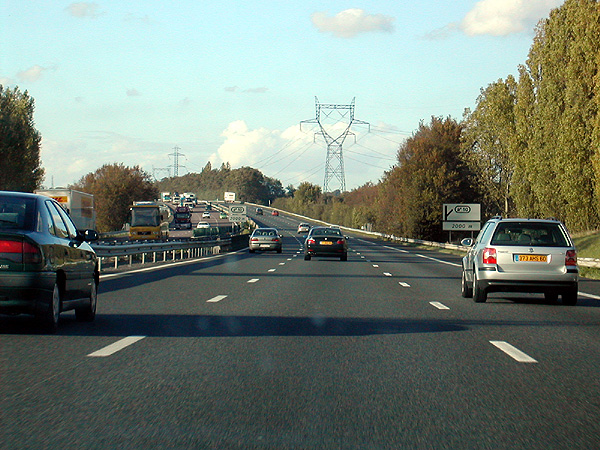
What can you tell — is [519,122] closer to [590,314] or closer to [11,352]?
[590,314]

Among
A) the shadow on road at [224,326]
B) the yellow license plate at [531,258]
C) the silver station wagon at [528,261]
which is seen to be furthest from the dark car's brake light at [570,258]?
the shadow on road at [224,326]

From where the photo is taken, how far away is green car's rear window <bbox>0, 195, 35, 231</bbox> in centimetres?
1059

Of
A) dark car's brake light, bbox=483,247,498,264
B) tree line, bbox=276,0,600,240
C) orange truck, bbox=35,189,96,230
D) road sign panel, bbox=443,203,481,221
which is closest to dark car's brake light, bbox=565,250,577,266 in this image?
dark car's brake light, bbox=483,247,498,264

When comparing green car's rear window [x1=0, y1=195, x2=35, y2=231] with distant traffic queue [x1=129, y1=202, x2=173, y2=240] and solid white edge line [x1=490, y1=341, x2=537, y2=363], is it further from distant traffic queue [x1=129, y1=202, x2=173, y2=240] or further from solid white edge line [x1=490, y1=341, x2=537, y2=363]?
distant traffic queue [x1=129, y1=202, x2=173, y2=240]

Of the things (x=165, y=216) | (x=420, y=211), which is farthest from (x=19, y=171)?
(x=420, y=211)

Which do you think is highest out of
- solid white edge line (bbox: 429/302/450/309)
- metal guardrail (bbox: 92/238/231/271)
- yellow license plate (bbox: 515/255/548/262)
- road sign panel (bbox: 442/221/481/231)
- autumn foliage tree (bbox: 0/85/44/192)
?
autumn foliage tree (bbox: 0/85/44/192)

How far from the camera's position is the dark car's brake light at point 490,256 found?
53.7ft

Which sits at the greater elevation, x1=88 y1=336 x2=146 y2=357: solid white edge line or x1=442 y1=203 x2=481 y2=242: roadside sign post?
x1=442 y1=203 x2=481 y2=242: roadside sign post

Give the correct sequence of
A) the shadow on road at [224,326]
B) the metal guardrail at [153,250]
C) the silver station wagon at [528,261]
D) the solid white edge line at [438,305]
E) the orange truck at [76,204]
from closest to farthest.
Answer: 1. the shadow on road at [224,326]
2. the solid white edge line at [438,305]
3. the silver station wagon at [528,261]
4. the metal guardrail at [153,250]
5. the orange truck at [76,204]

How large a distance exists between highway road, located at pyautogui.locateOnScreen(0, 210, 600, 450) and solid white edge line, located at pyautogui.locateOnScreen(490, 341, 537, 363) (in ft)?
0.08

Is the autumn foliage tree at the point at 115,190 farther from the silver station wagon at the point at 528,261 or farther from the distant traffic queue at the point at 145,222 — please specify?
the silver station wagon at the point at 528,261

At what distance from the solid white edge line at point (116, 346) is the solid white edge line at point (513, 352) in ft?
14.1

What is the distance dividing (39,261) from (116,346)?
138cm

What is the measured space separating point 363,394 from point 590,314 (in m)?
8.62
